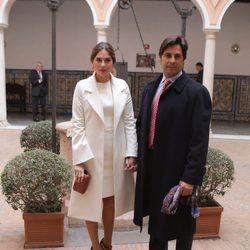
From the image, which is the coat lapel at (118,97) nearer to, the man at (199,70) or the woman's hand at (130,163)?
the woman's hand at (130,163)

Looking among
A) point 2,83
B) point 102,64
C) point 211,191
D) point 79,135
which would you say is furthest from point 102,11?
point 79,135

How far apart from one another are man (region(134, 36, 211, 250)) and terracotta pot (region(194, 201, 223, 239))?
4.09 feet

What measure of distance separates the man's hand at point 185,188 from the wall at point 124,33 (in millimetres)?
11185

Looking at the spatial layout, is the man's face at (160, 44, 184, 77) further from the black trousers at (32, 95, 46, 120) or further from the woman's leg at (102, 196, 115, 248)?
the black trousers at (32, 95, 46, 120)

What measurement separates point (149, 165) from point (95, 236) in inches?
32.8

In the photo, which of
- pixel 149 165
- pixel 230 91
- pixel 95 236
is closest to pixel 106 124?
pixel 149 165

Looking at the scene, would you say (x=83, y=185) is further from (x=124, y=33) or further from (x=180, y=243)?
(x=124, y=33)

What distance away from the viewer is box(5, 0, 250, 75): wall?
1353cm

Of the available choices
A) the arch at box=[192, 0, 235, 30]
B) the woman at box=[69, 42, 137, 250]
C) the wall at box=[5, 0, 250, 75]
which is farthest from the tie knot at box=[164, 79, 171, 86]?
the wall at box=[5, 0, 250, 75]

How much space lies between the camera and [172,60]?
2.63 metres

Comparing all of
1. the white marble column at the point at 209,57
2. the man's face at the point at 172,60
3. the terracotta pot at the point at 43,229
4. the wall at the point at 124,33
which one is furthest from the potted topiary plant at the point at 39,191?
the wall at the point at 124,33

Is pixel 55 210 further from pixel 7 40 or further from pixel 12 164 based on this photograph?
pixel 7 40

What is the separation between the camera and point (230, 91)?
13.9 metres

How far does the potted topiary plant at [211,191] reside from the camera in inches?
163
